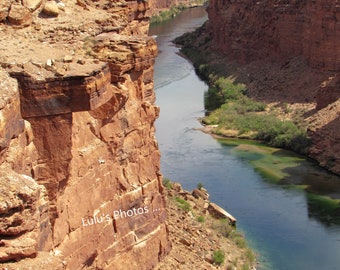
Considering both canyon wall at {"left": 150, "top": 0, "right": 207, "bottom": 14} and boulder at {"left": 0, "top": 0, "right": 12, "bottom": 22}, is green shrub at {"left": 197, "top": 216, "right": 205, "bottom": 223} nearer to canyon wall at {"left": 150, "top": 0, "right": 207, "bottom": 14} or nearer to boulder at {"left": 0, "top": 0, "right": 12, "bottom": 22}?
boulder at {"left": 0, "top": 0, "right": 12, "bottom": 22}

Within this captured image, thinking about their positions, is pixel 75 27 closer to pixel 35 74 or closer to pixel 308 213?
pixel 35 74

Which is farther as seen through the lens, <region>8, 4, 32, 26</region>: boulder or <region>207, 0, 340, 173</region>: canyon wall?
<region>207, 0, 340, 173</region>: canyon wall

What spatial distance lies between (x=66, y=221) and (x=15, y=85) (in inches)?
128

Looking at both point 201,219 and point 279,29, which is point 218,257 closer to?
point 201,219

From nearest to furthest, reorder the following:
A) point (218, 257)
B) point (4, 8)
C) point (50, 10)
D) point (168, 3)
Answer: point (4, 8), point (50, 10), point (218, 257), point (168, 3)

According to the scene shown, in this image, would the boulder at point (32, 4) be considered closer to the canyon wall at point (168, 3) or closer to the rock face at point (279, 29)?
the rock face at point (279, 29)

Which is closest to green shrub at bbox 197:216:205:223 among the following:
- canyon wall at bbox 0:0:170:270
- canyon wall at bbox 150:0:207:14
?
canyon wall at bbox 0:0:170:270

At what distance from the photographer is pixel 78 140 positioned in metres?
15.5

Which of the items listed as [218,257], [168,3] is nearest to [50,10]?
[218,257]

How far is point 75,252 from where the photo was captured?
15484mm

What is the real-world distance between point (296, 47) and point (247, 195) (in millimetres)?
26638

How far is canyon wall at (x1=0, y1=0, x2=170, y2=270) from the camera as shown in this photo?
37.2 ft

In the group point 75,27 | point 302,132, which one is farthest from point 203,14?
point 75,27

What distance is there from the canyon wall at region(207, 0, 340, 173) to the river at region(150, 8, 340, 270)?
5254 millimetres
